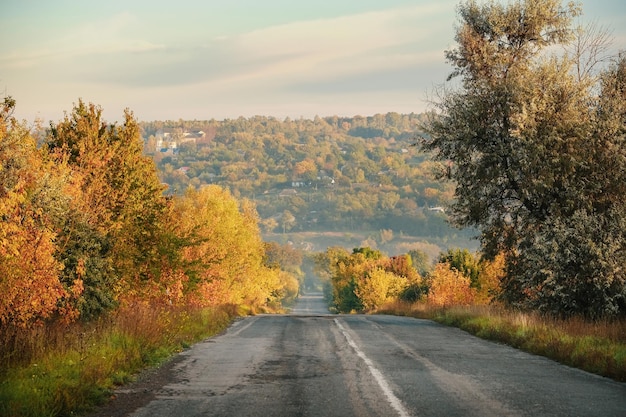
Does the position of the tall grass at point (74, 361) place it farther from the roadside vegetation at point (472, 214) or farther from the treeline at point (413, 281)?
the treeline at point (413, 281)

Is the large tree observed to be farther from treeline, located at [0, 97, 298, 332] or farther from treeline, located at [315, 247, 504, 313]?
treeline, located at [0, 97, 298, 332]

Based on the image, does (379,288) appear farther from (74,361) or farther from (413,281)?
(74,361)

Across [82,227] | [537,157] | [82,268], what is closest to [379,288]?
[537,157]

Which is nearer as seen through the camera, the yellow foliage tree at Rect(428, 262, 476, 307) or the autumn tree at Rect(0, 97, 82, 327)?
the autumn tree at Rect(0, 97, 82, 327)

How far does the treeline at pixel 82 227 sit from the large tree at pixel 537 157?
12.8 metres

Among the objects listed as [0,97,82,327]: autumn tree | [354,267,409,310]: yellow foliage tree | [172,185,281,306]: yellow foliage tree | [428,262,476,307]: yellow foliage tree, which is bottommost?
[354,267,409,310]: yellow foliage tree

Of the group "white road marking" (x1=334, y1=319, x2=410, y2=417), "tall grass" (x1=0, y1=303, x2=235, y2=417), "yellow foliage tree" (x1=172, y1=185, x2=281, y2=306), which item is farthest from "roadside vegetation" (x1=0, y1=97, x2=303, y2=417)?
"yellow foliage tree" (x1=172, y1=185, x2=281, y2=306)

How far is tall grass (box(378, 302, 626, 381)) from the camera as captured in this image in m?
15.2

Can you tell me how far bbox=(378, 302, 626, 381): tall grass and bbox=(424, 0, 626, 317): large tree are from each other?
1607mm

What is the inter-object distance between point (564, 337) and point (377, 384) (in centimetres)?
822

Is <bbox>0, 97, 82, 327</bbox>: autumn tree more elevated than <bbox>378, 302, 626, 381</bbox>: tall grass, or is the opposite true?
<bbox>0, 97, 82, 327</bbox>: autumn tree

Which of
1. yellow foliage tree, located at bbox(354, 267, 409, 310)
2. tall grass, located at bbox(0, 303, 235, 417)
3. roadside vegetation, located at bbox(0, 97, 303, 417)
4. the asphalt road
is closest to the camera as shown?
tall grass, located at bbox(0, 303, 235, 417)

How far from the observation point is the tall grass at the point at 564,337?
1517cm

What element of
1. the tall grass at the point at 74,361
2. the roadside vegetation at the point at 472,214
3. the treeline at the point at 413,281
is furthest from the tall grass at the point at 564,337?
the tall grass at the point at 74,361
